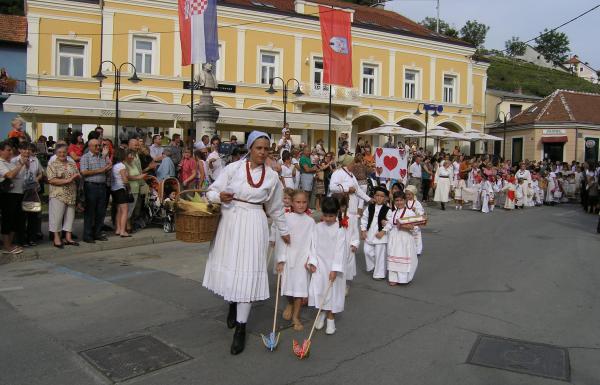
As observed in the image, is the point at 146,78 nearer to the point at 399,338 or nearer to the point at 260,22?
the point at 260,22

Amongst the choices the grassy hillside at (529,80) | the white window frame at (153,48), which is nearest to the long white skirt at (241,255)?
the white window frame at (153,48)

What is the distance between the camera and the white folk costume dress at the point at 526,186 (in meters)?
21.4

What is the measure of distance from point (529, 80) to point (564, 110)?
29.0 meters

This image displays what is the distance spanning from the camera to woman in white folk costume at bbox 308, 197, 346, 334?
5.66 metres

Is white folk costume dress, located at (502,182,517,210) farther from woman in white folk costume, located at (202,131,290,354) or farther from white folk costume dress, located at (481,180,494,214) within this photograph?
woman in white folk costume, located at (202,131,290,354)

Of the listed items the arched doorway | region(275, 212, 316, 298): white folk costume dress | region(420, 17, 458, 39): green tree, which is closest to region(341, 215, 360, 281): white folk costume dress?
region(275, 212, 316, 298): white folk costume dress

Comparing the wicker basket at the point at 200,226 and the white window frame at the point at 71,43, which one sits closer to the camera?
the wicker basket at the point at 200,226

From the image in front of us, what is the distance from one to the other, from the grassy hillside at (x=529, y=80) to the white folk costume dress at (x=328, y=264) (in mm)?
56114

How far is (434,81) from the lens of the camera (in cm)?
3950

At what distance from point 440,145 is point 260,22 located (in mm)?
17095

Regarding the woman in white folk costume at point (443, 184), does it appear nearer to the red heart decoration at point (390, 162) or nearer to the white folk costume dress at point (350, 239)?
the red heart decoration at point (390, 162)

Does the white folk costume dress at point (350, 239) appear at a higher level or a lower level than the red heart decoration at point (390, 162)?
lower

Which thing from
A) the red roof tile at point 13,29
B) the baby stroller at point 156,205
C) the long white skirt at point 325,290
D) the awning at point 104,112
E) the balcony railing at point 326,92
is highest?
the red roof tile at point 13,29

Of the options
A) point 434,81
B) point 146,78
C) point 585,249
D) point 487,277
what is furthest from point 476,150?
point 487,277
